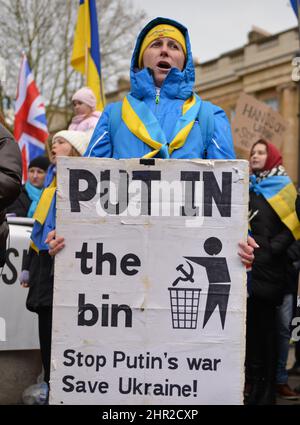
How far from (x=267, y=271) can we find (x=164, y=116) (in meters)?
2.00

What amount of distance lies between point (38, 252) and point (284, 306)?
7.42 feet

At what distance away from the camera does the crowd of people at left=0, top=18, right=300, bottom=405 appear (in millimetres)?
3096

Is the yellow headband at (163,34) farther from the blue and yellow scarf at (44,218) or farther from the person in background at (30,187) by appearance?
the person in background at (30,187)

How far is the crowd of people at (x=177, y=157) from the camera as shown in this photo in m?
3.10

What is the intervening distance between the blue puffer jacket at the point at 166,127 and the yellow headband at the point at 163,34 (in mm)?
148

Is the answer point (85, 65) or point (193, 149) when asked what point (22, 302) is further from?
point (85, 65)

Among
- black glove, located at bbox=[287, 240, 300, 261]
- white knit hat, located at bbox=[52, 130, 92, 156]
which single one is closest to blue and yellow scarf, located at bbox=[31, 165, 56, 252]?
white knit hat, located at bbox=[52, 130, 92, 156]

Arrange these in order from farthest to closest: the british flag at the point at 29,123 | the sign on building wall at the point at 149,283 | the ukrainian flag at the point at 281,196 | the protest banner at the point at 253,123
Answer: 1. the british flag at the point at 29,123
2. the protest banner at the point at 253,123
3. the ukrainian flag at the point at 281,196
4. the sign on building wall at the point at 149,283

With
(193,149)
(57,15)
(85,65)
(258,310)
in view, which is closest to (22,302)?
(258,310)

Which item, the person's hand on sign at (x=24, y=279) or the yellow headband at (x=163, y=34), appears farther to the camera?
the person's hand on sign at (x=24, y=279)
